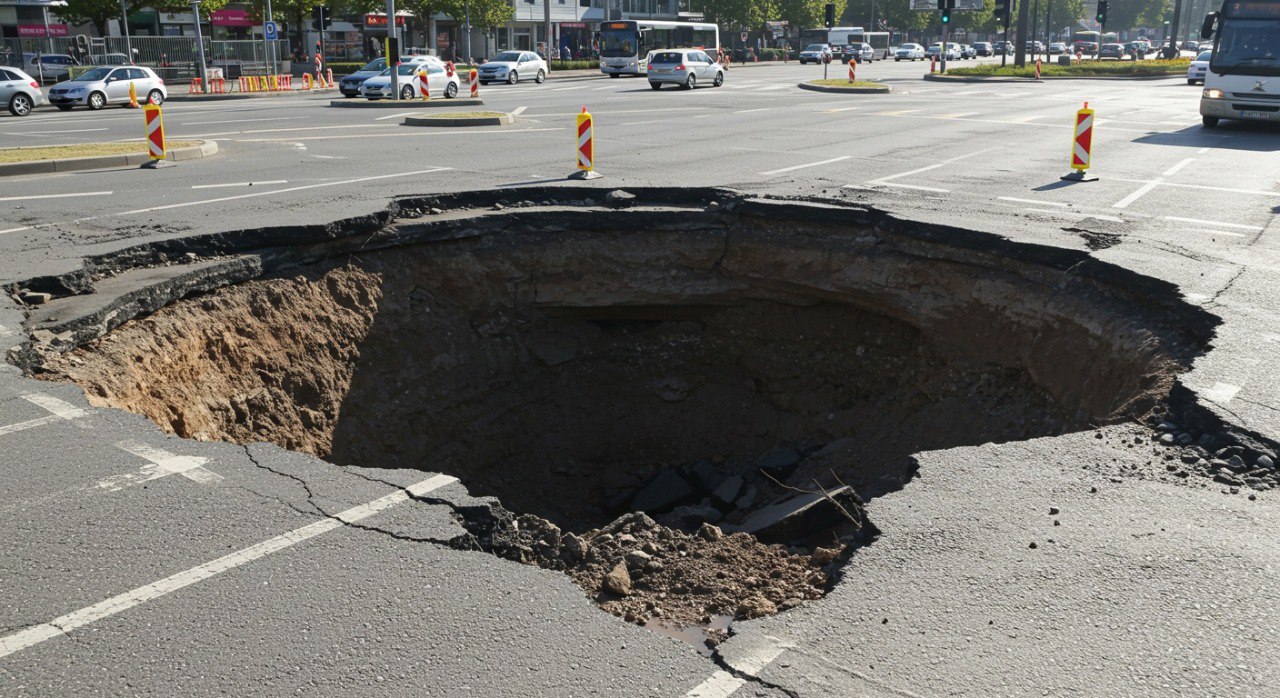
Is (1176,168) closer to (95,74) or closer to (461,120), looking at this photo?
(461,120)

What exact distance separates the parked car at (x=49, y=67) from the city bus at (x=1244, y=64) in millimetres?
40496

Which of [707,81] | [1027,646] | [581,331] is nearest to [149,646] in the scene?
[1027,646]

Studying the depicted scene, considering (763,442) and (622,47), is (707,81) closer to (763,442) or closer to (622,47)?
(622,47)

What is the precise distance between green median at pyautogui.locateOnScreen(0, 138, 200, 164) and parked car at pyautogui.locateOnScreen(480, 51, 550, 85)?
95.3 feet

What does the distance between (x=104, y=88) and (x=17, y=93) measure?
2.55 metres

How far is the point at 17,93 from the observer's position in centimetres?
2805

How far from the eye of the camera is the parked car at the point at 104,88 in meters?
29.4

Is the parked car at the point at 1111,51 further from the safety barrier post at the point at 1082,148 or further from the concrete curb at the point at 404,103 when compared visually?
the safety barrier post at the point at 1082,148

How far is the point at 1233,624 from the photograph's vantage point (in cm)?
376

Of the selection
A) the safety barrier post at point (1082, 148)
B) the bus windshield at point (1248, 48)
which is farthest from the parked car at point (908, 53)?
the safety barrier post at point (1082, 148)

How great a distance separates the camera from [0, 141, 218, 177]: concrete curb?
559 inches

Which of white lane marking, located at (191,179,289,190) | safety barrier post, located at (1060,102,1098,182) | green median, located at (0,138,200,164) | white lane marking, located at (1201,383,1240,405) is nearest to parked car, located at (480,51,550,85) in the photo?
green median, located at (0,138,200,164)

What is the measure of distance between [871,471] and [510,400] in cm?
396

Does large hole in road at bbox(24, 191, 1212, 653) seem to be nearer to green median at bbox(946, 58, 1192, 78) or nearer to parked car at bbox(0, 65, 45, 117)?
parked car at bbox(0, 65, 45, 117)
